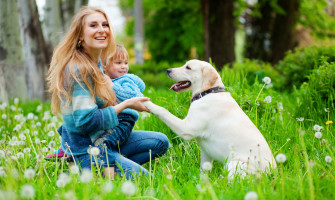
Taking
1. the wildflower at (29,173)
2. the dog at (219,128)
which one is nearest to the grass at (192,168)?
the wildflower at (29,173)

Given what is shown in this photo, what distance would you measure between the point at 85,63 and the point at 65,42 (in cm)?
35

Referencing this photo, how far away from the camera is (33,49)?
8703 mm

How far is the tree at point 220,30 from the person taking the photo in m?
11.7

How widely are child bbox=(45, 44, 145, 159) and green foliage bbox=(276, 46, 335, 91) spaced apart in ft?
10.7

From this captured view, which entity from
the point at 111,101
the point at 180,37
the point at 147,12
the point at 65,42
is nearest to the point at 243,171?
the point at 111,101

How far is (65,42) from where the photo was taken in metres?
3.28

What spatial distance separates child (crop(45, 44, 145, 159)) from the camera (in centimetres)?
331

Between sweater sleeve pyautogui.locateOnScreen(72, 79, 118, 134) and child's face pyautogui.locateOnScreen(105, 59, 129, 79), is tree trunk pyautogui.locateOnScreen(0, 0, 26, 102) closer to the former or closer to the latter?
child's face pyautogui.locateOnScreen(105, 59, 129, 79)

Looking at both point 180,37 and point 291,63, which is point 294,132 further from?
point 180,37

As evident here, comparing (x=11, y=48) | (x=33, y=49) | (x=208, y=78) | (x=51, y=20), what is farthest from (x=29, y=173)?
(x=51, y=20)

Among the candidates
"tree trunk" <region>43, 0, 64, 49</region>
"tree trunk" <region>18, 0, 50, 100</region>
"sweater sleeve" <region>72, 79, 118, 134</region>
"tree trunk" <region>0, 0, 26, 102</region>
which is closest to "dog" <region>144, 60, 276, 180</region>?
"sweater sleeve" <region>72, 79, 118, 134</region>

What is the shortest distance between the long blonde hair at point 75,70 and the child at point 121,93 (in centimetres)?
20

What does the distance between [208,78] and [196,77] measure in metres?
0.17

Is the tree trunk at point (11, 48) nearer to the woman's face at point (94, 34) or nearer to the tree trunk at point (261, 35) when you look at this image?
the woman's face at point (94, 34)
